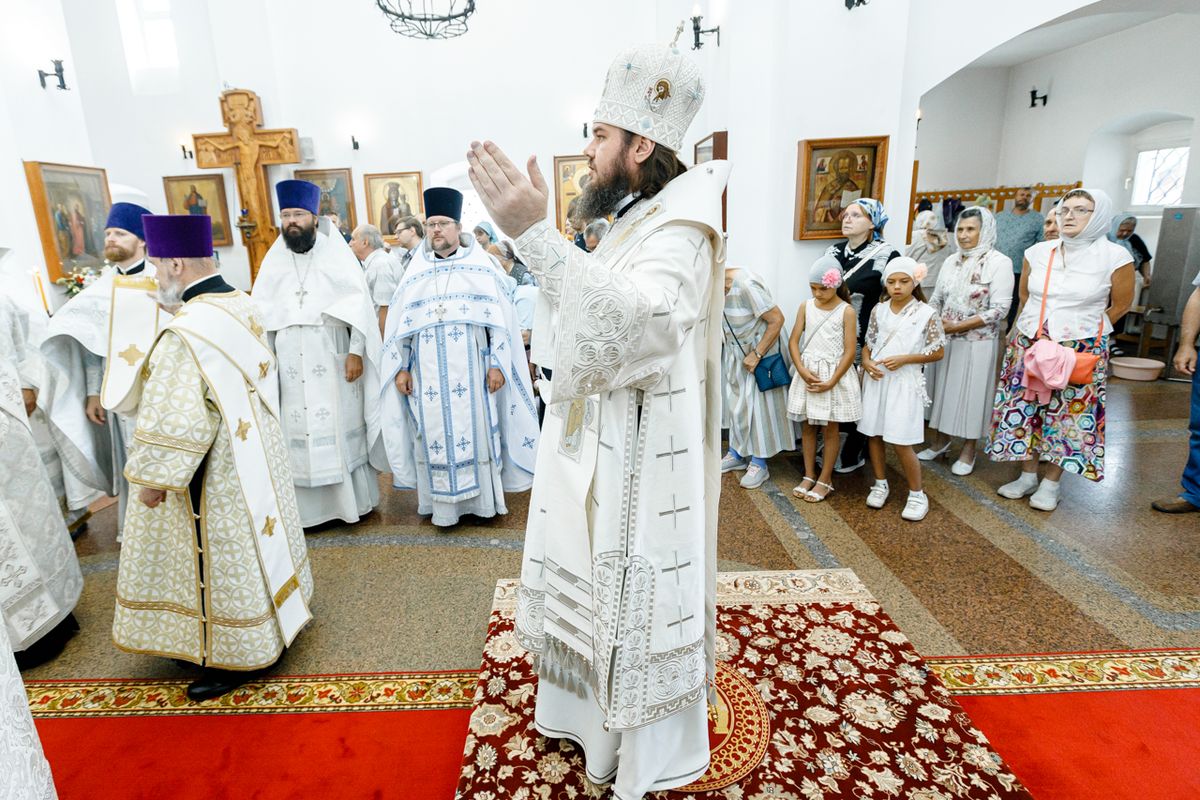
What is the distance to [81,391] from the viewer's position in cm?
389

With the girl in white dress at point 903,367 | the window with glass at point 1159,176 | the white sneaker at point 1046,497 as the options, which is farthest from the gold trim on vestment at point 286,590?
the window with glass at point 1159,176

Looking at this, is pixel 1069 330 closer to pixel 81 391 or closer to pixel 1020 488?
pixel 1020 488

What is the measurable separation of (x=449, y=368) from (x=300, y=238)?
3.71ft

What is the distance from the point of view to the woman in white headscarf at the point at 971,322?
15.2 feet

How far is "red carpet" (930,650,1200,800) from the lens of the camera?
2.15m

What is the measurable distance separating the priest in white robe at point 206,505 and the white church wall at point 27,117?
18.8 ft

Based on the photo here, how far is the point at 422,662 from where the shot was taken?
2857mm

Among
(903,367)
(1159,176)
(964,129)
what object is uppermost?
(964,129)

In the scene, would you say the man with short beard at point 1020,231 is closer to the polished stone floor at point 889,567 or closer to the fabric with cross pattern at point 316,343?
the polished stone floor at point 889,567

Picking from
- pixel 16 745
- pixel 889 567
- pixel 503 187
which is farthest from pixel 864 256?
pixel 16 745

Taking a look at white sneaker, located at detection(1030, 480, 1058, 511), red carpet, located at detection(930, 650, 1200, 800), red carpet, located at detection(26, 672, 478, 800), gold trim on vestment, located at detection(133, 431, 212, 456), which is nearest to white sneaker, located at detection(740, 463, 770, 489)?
white sneaker, located at detection(1030, 480, 1058, 511)

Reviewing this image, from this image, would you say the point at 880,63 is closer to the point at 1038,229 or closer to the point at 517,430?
the point at 517,430

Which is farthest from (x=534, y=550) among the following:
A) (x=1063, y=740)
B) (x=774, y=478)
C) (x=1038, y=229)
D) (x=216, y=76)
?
(x=216, y=76)

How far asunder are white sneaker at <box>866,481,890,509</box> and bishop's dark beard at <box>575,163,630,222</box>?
3.32 metres
